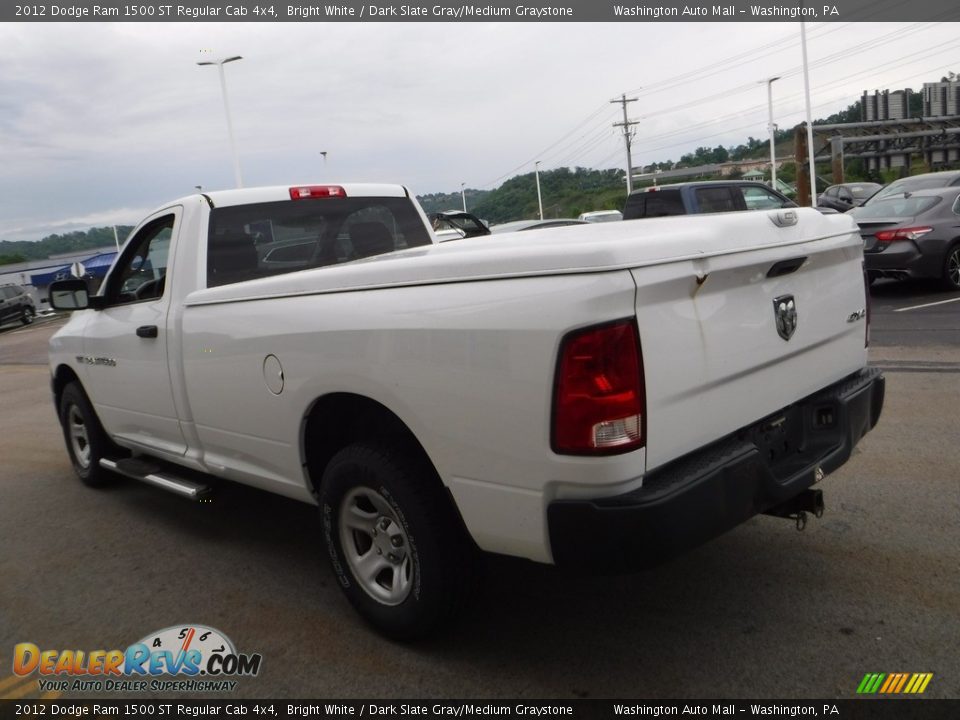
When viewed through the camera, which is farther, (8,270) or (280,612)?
(8,270)

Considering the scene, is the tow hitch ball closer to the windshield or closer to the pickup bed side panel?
the pickup bed side panel

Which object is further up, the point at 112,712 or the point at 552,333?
the point at 552,333

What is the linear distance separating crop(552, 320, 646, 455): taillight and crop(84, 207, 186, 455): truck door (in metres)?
2.73

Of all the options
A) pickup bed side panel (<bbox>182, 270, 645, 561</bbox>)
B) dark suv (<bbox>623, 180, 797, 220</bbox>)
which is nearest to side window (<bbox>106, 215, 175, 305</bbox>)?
pickup bed side panel (<bbox>182, 270, 645, 561</bbox>)

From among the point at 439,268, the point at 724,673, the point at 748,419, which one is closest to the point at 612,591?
the point at 724,673

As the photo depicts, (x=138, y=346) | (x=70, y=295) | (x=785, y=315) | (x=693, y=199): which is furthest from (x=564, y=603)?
(x=693, y=199)

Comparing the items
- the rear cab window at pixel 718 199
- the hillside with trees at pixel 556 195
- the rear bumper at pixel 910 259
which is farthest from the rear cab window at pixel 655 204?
the hillside with trees at pixel 556 195

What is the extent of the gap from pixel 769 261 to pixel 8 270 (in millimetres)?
72241

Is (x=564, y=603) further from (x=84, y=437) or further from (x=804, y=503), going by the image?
(x=84, y=437)

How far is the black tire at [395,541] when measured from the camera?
3002 mm

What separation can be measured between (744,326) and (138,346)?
337 centimetres

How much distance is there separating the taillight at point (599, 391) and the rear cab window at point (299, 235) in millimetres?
2584

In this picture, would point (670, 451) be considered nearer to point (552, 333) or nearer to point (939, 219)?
point (552, 333)

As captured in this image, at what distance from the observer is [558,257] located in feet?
8.45
